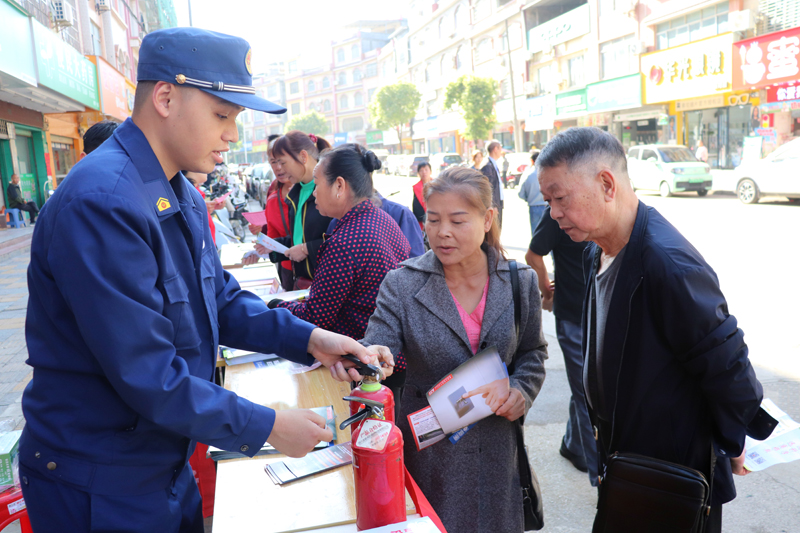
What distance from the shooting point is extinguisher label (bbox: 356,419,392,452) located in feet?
5.03

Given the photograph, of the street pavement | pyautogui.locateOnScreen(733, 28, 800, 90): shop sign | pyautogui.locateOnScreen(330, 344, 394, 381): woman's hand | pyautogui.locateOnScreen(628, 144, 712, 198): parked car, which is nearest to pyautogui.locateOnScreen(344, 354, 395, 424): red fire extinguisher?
pyautogui.locateOnScreen(330, 344, 394, 381): woman's hand

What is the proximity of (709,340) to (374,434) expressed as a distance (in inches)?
38.0

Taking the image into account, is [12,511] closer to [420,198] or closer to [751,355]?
[751,355]

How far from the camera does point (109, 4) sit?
22922 millimetres

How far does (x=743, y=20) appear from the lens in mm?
20000

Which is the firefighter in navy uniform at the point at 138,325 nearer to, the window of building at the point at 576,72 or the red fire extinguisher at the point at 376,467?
the red fire extinguisher at the point at 376,467

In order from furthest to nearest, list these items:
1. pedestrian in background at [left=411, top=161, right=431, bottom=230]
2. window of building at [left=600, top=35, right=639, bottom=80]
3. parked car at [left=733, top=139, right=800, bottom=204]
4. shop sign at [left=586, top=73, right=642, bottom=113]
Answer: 1. window of building at [left=600, top=35, right=639, bottom=80]
2. shop sign at [left=586, top=73, right=642, bottom=113]
3. parked car at [left=733, top=139, right=800, bottom=204]
4. pedestrian in background at [left=411, top=161, right=431, bottom=230]

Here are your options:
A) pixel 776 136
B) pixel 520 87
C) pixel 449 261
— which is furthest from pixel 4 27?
pixel 520 87

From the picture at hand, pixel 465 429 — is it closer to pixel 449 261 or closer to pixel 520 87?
pixel 449 261

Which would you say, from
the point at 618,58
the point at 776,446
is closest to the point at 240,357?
the point at 776,446

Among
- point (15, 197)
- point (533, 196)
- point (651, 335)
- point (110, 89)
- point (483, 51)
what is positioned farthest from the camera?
point (483, 51)

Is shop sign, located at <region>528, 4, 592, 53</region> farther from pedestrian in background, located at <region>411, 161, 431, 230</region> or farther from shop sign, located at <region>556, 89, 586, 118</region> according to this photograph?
pedestrian in background, located at <region>411, 161, 431, 230</region>

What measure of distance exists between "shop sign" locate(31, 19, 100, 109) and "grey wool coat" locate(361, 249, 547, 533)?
11932 millimetres

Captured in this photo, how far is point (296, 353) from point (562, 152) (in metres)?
1.08
